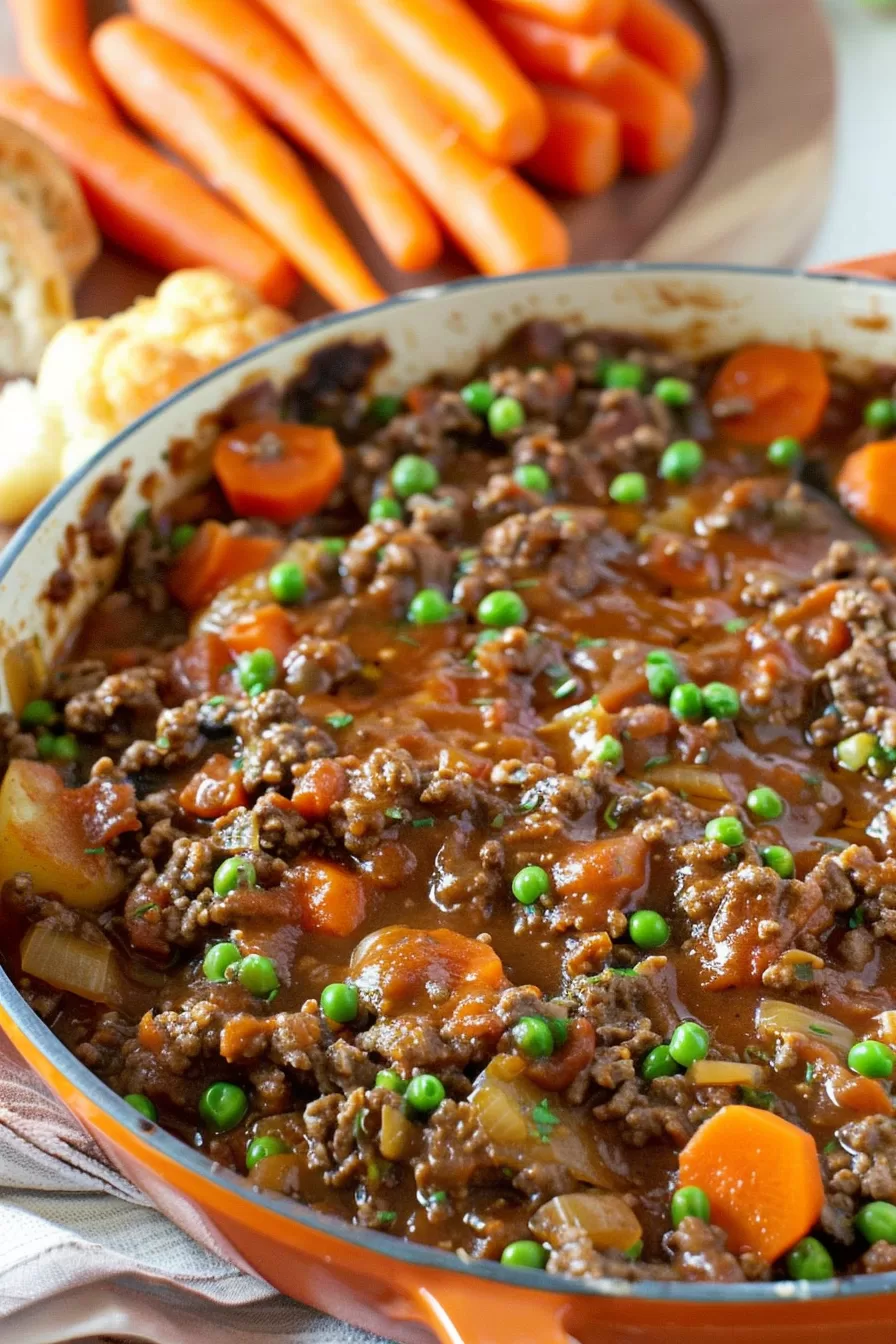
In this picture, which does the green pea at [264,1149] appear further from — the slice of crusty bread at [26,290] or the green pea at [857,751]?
the slice of crusty bread at [26,290]

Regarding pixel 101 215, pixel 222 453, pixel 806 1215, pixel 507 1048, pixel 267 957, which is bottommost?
pixel 806 1215

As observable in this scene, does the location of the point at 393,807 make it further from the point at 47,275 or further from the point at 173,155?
the point at 173,155

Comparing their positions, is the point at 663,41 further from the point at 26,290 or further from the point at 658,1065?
the point at 658,1065

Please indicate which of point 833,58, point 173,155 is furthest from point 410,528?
point 833,58

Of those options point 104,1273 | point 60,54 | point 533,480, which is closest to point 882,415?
point 533,480

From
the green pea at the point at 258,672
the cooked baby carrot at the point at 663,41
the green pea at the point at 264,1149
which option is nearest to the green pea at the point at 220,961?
the green pea at the point at 264,1149
